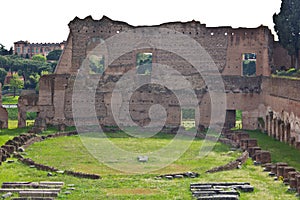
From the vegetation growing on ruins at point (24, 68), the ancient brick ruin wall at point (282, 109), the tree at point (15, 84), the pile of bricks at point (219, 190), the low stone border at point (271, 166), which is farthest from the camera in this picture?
the vegetation growing on ruins at point (24, 68)

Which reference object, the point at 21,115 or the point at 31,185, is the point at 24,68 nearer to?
the point at 21,115

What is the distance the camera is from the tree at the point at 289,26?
36656 millimetres

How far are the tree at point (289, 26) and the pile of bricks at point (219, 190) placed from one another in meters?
19.7

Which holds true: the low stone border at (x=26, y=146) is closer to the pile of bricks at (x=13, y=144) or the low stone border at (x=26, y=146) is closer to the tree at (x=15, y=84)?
the pile of bricks at (x=13, y=144)

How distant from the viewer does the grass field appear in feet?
59.5

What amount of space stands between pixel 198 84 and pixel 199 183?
18996mm

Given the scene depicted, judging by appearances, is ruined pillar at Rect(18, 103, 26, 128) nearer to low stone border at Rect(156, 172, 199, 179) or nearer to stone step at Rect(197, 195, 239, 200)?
low stone border at Rect(156, 172, 199, 179)

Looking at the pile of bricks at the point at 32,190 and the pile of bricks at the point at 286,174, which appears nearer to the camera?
the pile of bricks at the point at 32,190

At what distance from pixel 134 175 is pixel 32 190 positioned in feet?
13.9

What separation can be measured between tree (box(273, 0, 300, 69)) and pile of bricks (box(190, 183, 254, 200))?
19.7 meters

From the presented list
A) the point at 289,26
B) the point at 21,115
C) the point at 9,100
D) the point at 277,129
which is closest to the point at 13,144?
the point at 21,115

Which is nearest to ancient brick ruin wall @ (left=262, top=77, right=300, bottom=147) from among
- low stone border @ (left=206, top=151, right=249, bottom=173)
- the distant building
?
low stone border @ (left=206, top=151, right=249, bottom=173)

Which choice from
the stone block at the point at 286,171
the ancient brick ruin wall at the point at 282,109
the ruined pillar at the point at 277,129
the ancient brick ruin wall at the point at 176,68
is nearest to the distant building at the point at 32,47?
the ancient brick ruin wall at the point at 176,68

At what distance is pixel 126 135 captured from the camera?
110ft
